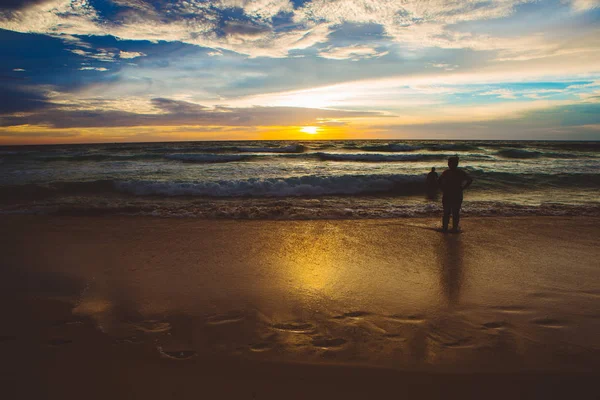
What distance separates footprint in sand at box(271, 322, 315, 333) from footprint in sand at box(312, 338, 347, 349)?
18cm

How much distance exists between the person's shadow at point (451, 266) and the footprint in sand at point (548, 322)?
719 millimetres

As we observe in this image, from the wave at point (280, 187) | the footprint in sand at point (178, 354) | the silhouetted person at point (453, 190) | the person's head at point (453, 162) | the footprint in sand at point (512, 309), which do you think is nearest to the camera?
the footprint in sand at point (178, 354)

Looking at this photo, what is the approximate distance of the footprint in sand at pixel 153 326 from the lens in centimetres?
294

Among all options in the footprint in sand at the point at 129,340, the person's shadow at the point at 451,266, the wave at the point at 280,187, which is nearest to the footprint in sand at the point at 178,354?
the footprint in sand at the point at 129,340

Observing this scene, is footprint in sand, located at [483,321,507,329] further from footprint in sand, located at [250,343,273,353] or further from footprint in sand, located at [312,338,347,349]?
footprint in sand, located at [250,343,273,353]

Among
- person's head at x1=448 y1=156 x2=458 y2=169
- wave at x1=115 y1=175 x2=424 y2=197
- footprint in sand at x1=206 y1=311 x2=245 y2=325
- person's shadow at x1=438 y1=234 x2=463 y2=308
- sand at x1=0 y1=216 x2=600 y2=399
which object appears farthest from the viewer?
wave at x1=115 y1=175 x2=424 y2=197

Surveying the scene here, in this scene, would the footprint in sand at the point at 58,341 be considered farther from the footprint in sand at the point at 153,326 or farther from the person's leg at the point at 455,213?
the person's leg at the point at 455,213

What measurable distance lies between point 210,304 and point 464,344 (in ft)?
8.22

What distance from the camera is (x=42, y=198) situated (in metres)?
10.8

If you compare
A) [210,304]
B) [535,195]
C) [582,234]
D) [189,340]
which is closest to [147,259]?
[210,304]

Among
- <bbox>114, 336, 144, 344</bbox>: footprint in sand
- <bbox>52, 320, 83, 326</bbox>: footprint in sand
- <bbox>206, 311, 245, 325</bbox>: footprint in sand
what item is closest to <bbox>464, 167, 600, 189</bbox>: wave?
<bbox>206, 311, 245, 325</bbox>: footprint in sand

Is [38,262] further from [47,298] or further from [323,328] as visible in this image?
[323,328]

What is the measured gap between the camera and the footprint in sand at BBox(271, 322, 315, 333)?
295 cm

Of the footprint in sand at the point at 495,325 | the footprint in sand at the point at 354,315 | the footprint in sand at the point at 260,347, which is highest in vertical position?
the footprint in sand at the point at 354,315
